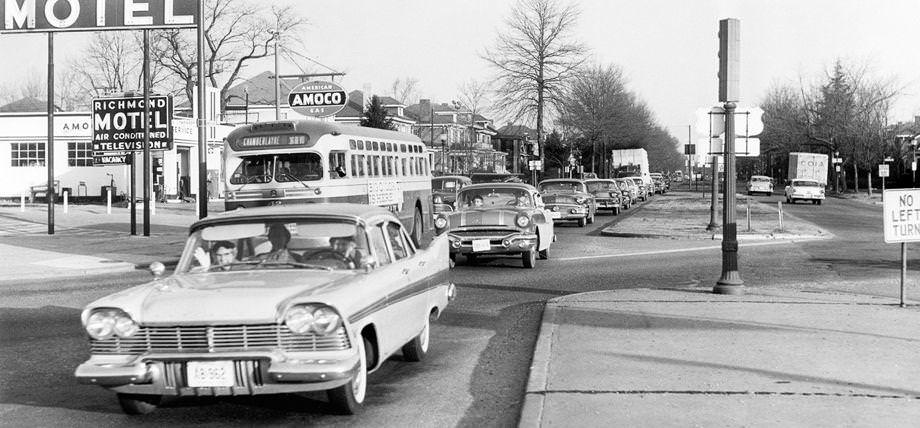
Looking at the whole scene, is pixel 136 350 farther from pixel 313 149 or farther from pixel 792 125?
pixel 792 125

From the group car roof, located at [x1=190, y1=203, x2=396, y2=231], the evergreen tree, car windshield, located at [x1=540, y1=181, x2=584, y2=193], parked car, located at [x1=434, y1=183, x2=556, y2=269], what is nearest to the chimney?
the evergreen tree

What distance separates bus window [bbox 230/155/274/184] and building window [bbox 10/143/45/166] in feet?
122

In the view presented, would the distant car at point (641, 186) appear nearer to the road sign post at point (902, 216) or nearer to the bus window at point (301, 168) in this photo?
the bus window at point (301, 168)

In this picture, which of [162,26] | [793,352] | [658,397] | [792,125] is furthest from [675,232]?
[792,125]

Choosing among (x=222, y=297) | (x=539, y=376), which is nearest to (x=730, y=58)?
(x=539, y=376)

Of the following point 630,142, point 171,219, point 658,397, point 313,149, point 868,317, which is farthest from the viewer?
point 630,142

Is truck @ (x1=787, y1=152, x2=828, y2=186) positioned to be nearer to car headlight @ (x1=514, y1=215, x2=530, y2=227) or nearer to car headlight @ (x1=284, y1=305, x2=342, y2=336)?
car headlight @ (x1=514, y1=215, x2=530, y2=227)

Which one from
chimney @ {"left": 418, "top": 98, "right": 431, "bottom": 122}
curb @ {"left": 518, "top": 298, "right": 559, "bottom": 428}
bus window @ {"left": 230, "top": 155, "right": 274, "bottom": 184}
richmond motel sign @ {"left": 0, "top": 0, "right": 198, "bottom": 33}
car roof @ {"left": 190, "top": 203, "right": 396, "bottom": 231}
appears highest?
chimney @ {"left": 418, "top": 98, "right": 431, "bottom": 122}

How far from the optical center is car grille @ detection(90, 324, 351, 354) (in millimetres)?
6000

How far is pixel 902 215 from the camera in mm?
11531

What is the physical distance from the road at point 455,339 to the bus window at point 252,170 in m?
3.21

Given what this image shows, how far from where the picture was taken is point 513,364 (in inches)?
342

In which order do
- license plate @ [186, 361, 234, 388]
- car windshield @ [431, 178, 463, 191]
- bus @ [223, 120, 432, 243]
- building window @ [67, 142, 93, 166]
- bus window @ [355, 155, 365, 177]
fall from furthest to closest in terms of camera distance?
1. building window @ [67, 142, 93, 166]
2. car windshield @ [431, 178, 463, 191]
3. bus window @ [355, 155, 365, 177]
4. bus @ [223, 120, 432, 243]
5. license plate @ [186, 361, 234, 388]

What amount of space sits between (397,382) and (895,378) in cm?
385
